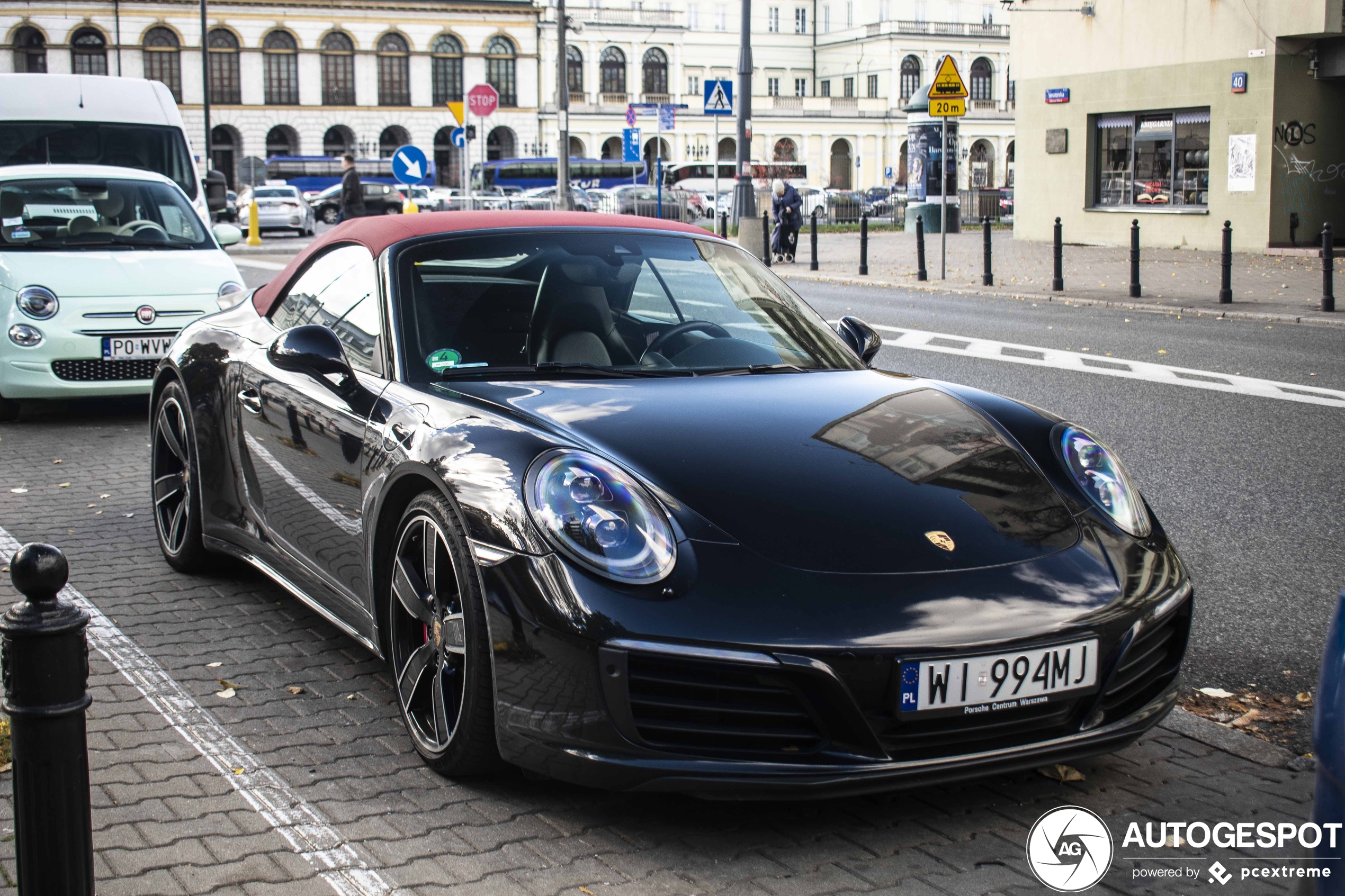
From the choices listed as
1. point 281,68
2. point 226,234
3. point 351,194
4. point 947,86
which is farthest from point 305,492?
point 281,68

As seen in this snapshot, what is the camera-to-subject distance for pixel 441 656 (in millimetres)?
3324

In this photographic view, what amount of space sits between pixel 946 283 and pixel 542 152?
72.2 meters

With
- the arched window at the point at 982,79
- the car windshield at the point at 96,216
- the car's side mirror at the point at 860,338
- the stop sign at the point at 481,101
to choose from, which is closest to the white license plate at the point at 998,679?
the car's side mirror at the point at 860,338

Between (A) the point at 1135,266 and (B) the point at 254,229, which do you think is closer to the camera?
(A) the point at 1135,266

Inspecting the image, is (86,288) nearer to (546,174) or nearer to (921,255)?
(921,255)

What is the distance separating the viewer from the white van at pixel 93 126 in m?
14.8

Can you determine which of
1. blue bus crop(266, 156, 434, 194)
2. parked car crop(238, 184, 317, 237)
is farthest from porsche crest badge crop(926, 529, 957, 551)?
blue bus crop(266, 156, 434, 194)

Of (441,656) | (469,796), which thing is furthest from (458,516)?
(469,796)

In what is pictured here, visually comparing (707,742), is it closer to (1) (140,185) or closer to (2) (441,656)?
(2) (441,656)

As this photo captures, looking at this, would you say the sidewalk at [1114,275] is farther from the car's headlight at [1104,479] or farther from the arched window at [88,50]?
the arched window at [88,50]

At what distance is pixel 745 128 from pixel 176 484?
21100mm

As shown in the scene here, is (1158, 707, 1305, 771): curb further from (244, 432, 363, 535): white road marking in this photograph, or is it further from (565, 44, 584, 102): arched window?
(565, 44, 584, 102): arched window

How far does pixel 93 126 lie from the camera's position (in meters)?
15.0

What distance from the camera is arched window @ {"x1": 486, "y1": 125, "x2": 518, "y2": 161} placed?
88125 mm
